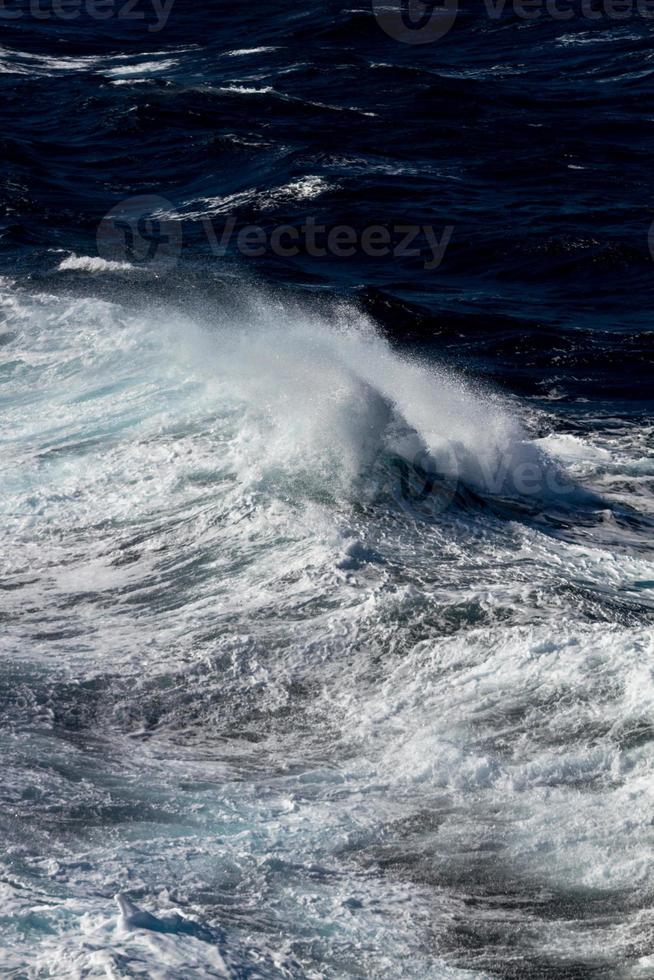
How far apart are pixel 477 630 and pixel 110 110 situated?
24.0 m

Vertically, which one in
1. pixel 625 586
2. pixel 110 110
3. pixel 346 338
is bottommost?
pixel 625 586

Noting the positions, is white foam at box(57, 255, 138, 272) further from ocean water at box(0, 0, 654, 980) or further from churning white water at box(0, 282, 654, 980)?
churning white water at box(0, 282, 654, 980)

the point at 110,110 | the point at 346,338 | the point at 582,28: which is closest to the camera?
the point at 346,338

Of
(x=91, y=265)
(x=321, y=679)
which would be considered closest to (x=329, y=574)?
(x=321, y=679)

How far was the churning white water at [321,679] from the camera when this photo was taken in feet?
20.3

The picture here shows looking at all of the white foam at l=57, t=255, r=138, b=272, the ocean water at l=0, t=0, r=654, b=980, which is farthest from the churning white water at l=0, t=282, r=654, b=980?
the white foam at l=57, t=255, r=138, b=272

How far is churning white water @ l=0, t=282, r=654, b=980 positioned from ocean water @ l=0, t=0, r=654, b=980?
0.03m

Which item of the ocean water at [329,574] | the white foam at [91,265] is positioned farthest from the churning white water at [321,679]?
the white foam at [91,265]

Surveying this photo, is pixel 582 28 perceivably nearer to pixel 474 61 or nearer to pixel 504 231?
pixel 474 61

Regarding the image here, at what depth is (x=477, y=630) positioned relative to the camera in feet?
28.6

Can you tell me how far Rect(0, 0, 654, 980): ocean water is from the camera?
633cm

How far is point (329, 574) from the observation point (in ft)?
31.5

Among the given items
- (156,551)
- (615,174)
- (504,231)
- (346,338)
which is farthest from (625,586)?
(615,174)

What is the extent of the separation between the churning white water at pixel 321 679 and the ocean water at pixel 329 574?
1.1 inches
